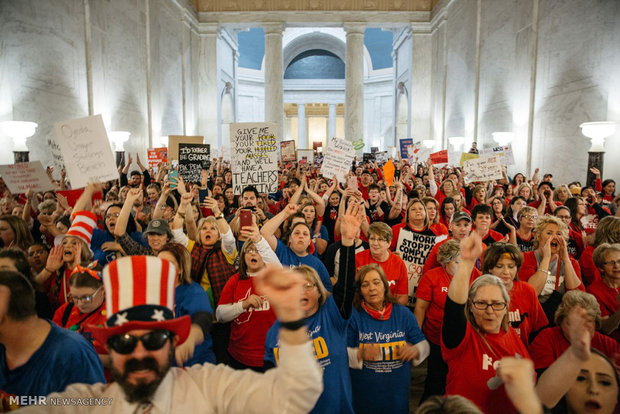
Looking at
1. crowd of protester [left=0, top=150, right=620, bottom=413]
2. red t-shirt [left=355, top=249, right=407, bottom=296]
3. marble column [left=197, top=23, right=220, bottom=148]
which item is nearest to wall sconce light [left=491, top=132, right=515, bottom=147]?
crowd of protester [left=0, top=150, right=620, bottom=413]

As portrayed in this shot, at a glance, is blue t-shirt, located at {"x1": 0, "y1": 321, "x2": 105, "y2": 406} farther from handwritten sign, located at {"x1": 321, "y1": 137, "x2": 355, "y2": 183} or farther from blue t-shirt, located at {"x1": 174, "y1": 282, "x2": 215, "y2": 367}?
handwritten sign, located at {"x1": 321, "y1": 137, "x2": 355, "y2": 183}

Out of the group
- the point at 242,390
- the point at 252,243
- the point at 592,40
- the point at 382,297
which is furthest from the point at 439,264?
the point at 592,40

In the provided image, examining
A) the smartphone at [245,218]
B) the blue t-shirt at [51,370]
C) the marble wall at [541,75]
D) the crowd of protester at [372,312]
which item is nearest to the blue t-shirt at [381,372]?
the crowd of protester at [372,312]

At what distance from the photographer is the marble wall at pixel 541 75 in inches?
426

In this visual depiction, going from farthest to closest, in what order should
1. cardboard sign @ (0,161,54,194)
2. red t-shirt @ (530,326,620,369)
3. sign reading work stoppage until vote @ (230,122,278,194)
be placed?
sign reading work stoppage until vote @ (230,122,278,194), cardboard sign @ (0,161,54,194), red t-shirt @ (530,326,620,369)

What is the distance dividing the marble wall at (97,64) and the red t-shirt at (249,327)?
8892 millimetres

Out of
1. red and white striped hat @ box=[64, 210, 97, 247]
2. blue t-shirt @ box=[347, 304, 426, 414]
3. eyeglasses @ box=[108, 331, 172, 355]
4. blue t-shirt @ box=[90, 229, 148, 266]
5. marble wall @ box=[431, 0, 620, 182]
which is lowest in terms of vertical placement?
blue t-shirt @ box=[347, 304, 426, 414]

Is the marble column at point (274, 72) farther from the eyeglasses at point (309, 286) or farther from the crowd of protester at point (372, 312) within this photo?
the eyeglasses at point (309, 286)

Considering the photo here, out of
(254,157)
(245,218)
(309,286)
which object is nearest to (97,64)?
(254,157)

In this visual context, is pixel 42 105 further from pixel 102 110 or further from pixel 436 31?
pixel 436 31

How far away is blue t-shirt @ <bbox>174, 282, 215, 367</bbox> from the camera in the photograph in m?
2.99

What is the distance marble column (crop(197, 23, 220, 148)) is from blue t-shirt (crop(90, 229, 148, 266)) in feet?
67.4

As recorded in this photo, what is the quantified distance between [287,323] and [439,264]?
2980mm

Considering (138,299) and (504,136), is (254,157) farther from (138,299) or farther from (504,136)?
(504,136)
